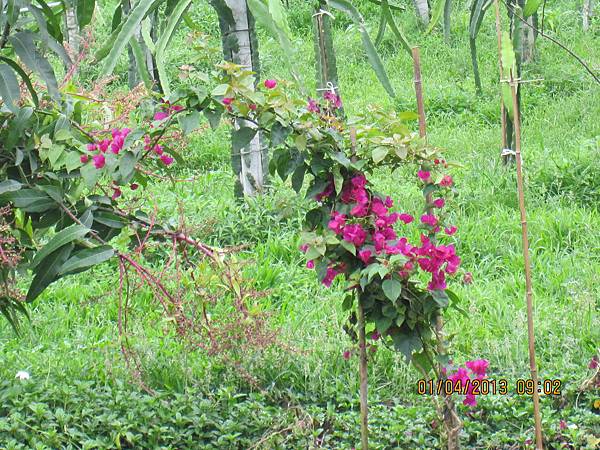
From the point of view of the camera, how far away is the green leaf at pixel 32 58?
7.82 feet

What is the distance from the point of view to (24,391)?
322cm

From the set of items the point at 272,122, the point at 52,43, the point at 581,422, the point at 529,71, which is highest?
the point at 52,43

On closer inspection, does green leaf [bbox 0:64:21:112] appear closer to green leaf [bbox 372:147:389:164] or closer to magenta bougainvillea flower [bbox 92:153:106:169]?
magenta bougainvillea flower [bbox 92:153:106:169]

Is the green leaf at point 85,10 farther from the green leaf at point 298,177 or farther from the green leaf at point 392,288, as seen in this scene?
the green leaf at point 392,288

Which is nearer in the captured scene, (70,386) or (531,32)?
(70,386)

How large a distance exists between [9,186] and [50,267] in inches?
10.5

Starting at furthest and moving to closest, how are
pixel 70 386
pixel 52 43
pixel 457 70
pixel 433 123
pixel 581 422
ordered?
pixel 457 70 → pixel 433 123 → pixel 70 386 → pixel 581 422 → pixel 52 43

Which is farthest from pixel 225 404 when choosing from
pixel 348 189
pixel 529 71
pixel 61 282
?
pixel 529 71

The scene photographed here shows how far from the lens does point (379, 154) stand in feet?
8.13

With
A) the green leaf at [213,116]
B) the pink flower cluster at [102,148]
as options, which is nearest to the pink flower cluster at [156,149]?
the pink flower cluster at [102,148]

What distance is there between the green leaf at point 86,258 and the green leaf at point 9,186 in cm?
27

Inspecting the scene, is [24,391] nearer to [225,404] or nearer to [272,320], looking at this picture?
[225,404]

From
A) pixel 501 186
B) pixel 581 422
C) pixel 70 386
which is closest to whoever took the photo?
pixel 581 422

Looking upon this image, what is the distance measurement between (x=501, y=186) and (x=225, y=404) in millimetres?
2830
